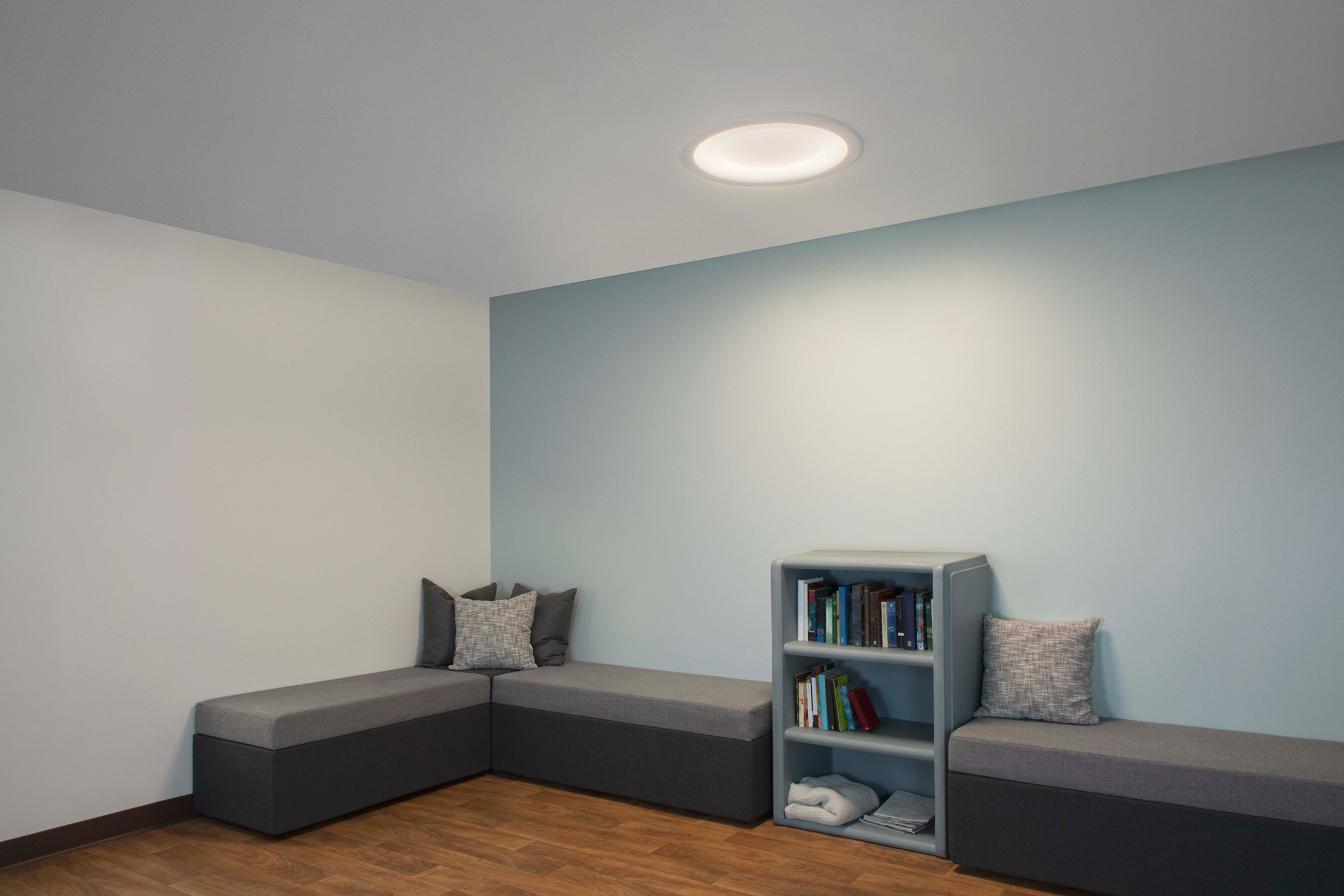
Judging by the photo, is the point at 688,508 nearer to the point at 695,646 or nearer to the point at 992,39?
the point at 695,646

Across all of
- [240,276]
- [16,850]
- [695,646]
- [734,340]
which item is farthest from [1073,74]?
[16,850]

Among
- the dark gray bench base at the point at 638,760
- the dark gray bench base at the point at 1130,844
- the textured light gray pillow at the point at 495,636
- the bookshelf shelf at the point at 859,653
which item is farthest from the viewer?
the textured light gray pillow at the point at 495,636

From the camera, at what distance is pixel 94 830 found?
371 cm

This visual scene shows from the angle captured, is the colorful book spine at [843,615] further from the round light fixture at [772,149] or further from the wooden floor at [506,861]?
the round light fixture at [772,149]

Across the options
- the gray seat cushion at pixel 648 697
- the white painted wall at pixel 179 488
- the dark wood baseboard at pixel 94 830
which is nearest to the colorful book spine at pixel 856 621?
the gray seat cushion at pixel 648 697

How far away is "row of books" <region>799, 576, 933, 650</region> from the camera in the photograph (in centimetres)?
372

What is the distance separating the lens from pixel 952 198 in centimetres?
368

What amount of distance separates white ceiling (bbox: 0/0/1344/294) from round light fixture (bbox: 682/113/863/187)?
8cm

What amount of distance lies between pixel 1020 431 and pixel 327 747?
10.9ft

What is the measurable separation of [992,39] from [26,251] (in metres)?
3.72

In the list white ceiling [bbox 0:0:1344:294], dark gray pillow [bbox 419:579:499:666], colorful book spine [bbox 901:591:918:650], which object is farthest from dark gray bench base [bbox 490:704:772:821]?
white ceiling [bbox 0:0:1344:294]

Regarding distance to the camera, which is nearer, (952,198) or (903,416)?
(952,198)

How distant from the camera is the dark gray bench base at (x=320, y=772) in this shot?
375 centimetres

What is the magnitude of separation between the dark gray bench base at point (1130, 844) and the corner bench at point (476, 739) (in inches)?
39.3
